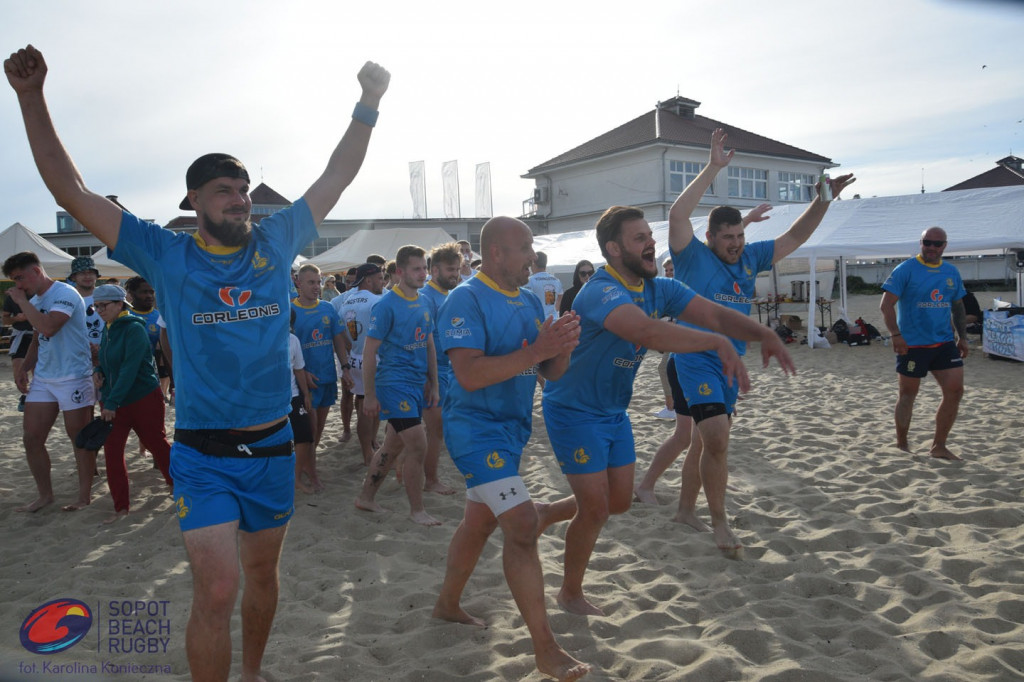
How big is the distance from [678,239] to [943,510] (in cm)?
280

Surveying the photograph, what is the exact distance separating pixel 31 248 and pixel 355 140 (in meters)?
20.7

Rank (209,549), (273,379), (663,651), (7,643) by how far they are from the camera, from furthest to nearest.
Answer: (7,643) → (663,651) → (273,379) → (209,549)

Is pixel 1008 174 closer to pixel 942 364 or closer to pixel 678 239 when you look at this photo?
pixel 942 364

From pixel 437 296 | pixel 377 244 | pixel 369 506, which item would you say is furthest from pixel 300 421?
pixel 377 244

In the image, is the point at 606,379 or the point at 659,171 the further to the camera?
the point at 659,171

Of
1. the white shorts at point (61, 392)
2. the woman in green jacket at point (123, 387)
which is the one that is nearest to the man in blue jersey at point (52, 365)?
the white shorts at point (61, 392)

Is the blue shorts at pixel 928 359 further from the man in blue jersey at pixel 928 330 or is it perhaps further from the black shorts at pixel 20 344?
the black shorts at pixel 20 344

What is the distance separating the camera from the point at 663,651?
10.9 ft

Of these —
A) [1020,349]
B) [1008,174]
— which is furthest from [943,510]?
[1008,174]

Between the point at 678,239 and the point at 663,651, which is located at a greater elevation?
the point at 678,239

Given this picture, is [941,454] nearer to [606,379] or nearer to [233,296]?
[606,379]

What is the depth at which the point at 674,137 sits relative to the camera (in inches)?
1585

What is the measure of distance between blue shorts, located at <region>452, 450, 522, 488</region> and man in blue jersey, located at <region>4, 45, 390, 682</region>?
0.77 m

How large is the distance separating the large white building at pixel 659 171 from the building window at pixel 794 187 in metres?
0.06
